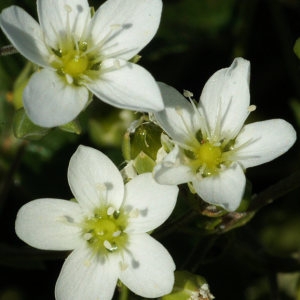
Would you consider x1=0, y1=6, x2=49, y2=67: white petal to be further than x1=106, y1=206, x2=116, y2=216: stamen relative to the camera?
No

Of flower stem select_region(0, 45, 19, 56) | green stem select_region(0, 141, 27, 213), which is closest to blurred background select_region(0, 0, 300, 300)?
green stem select_region(0, 141, 27, 213)

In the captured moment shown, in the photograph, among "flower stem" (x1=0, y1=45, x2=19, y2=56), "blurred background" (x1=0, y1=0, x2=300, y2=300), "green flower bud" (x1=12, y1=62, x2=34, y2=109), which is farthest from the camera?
"blurred background" (x1=0, y1=0, x2=300, y2=300)

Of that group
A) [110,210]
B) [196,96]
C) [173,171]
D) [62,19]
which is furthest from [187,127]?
[196,96]

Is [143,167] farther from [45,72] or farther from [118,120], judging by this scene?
[118,120]

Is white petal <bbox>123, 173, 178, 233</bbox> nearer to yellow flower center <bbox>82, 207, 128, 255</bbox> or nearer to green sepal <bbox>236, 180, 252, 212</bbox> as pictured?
yellow flower center <bbox>82, 207, 128, 255</bbox>

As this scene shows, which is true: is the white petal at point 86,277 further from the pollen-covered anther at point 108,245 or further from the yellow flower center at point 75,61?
the yellow flower center at point 75,61

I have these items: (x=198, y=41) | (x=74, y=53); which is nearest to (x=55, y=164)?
(x=198, y=41)

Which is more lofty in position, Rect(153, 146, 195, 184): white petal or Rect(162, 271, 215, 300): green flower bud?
Rect(153, 146, 195, 184): white petal
